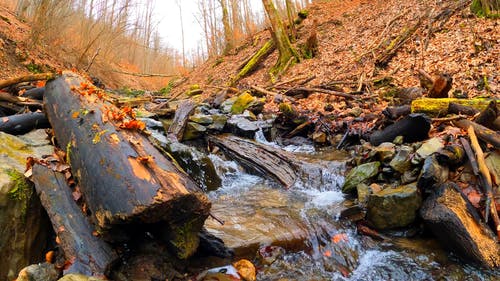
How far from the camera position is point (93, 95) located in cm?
412

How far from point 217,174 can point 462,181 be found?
12.7 ft

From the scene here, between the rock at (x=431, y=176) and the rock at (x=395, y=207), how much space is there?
119 millimetres

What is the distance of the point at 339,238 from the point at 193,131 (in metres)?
4.33

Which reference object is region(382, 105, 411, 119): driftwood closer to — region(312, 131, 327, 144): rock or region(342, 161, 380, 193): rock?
region(312, 131, 327, 144): rock

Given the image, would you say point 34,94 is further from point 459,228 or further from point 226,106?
point 459,228

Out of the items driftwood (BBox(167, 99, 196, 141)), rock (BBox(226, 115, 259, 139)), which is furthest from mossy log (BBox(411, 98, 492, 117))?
driftwood (BBox(167, 99, 196, 141))

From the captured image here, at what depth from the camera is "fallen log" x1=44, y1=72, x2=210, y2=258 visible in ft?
8.12

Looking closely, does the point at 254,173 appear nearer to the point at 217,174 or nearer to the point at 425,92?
the point at 217,174

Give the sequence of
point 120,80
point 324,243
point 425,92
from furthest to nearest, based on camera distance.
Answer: point 120,80
point 425,92
point 324,243

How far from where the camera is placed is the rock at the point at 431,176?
4105mm

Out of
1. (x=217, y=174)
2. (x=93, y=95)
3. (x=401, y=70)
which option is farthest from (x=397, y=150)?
(x=401, y=70)

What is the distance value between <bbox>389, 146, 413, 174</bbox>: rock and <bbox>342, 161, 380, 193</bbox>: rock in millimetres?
266

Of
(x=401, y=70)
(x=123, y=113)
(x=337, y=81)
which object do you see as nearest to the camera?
(x=123, y=113)

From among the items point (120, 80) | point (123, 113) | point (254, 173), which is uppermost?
point (120, 80)
